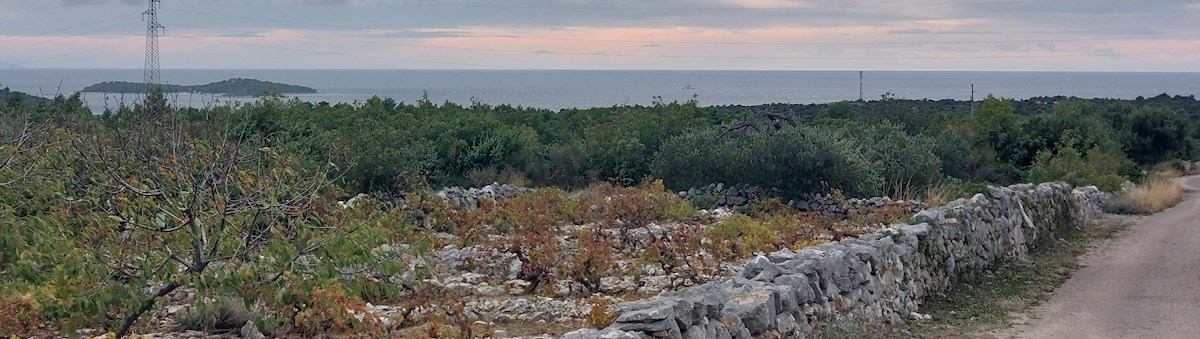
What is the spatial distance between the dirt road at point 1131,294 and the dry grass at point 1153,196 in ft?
13.7

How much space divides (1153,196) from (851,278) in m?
15.5

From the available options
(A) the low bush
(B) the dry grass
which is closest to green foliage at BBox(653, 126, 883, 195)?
(B) the dry grass

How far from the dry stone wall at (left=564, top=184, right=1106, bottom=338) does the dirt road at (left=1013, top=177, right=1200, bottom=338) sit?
1087mm

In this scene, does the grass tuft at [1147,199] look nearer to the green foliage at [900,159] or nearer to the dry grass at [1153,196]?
the dry grass at [1153,196]

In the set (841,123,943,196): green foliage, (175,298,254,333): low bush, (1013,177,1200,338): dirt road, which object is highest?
(841,123,943,196): green foliage

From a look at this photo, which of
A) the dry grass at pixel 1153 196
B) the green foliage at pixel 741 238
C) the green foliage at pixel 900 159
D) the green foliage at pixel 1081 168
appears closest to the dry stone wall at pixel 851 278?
the green foliage at pixel 741 238

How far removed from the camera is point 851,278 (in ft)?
33.3

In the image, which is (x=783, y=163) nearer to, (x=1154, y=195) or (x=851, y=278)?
(x=851, y=278)

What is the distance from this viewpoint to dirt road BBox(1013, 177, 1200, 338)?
33.5 feet

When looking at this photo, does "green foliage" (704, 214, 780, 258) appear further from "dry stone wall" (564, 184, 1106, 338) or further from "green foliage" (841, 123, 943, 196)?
"green foliage" (841, 123, 943, 196)

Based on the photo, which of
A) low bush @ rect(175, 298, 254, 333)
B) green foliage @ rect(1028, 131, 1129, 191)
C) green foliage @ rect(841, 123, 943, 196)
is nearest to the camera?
low bush @ rect(175, 298, 254, 333)

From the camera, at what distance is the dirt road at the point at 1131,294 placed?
10219 millimetres

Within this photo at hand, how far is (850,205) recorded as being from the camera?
56.8ft

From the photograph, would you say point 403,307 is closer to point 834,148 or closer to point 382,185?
point 382,185
